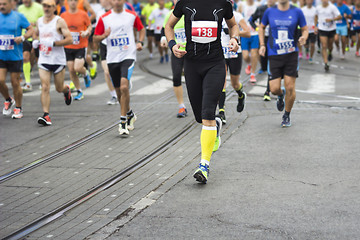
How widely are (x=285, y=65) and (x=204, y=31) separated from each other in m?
3.28

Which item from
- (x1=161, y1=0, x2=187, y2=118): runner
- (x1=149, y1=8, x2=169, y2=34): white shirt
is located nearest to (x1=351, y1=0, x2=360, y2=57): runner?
(x1=149, y1=8, x2=169, y2=34): white shirt

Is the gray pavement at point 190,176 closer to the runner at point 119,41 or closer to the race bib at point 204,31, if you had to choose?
the runner at point 119,41

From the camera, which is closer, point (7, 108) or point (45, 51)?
point (45, 51)

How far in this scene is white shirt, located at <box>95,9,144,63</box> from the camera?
32.1ft

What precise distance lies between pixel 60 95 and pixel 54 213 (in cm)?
845

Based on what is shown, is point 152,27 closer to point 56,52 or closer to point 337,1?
point 337,1

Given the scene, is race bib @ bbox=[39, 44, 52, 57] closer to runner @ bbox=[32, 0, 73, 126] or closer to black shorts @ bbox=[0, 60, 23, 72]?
runner @ bbox=[32, 0, 73, 126]

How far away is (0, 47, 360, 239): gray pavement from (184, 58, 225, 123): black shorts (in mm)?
741

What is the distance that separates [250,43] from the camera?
15422 millimetres

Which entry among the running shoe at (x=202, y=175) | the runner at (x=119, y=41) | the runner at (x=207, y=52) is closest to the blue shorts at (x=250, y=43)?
the runner at (x=119, y=41)

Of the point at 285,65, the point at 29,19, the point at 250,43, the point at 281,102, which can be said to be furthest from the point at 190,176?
the point at 29,19

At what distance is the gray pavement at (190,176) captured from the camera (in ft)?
16.9

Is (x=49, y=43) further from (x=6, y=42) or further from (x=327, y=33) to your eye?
(x=327, y=33)

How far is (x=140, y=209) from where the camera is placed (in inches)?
223
